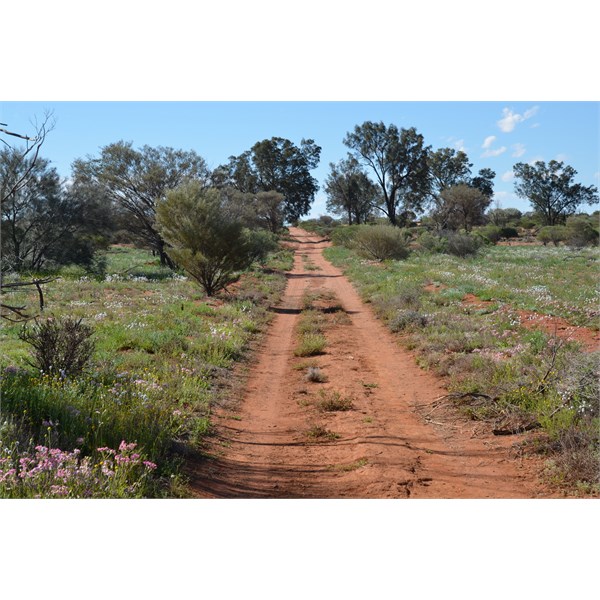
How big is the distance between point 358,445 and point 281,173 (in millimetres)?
46703

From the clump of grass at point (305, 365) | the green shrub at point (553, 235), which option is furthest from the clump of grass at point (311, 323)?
the green shrub at point (553, 235)

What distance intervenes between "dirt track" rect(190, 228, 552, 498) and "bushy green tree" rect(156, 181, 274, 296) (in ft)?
29.2

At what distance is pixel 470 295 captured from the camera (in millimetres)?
16125

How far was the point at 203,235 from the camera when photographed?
17.8 meters

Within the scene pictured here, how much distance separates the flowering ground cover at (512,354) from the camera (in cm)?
545

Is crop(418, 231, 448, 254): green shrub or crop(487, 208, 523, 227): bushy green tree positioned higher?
crop(487, 208, 523, 227): bushy green tree

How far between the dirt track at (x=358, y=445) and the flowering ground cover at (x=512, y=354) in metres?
0.37

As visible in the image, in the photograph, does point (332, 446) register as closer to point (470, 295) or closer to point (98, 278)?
point (470, 295)

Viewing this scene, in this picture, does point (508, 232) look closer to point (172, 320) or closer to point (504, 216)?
point (504, 216)

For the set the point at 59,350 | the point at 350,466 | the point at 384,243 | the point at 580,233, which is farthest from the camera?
the point at 580,233

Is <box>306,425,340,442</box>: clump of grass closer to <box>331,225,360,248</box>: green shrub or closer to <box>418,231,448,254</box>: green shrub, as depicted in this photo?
<box>418,231,448,254</box>: green shrub

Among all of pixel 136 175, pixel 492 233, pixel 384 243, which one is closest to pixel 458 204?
pixel 492 233

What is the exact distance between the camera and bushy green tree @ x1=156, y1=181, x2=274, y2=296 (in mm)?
17781

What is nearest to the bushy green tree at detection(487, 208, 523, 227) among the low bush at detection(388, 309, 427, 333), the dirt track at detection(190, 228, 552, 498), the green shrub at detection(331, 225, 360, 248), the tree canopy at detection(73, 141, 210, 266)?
the green shrub at detection(331, 225, 360, 248)
